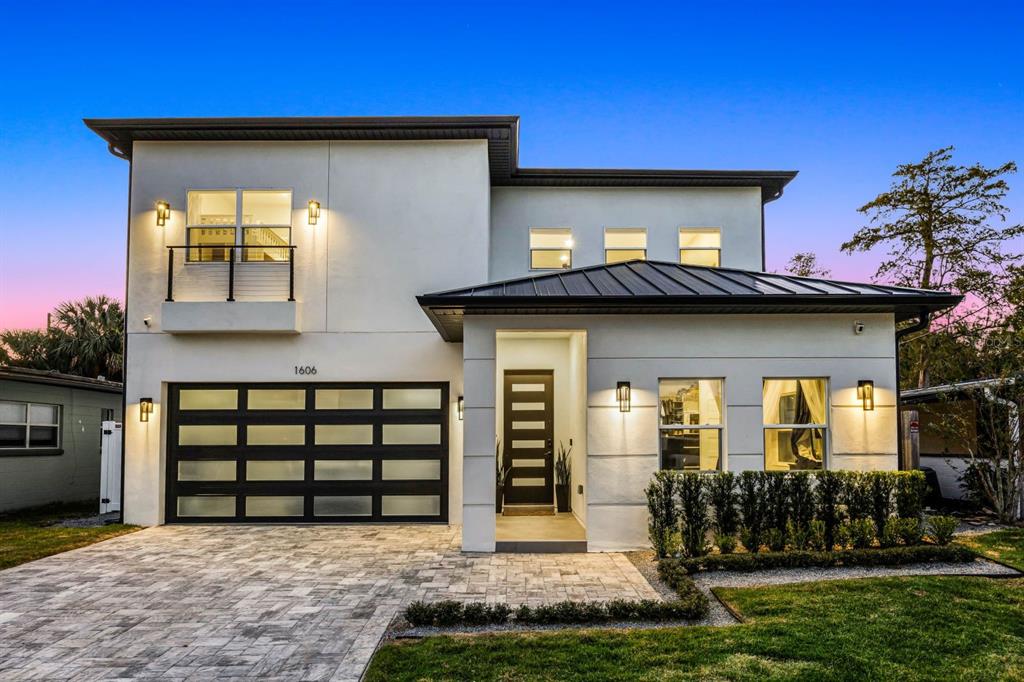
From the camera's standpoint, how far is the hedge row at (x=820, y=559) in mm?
6664

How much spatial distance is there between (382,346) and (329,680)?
6792 millimetres

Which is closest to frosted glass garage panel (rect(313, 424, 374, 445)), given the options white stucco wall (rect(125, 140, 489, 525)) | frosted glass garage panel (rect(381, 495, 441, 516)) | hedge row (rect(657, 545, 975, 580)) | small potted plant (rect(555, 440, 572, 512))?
white stucco wall (rect(125, 140, 489, 525))

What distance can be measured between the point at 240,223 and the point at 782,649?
9.96 metres

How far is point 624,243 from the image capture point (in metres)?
12.3

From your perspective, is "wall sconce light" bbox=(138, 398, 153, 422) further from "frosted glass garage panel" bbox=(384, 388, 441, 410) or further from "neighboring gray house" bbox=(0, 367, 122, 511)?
"frosted glass garage panel" bbox=(384, 388, 441, 410)

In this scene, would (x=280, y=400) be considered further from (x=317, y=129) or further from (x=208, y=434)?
(x=317, y=129)

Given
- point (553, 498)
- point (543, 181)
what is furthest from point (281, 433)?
point (543, 181)

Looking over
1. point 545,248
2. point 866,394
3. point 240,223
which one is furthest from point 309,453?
point 866,394

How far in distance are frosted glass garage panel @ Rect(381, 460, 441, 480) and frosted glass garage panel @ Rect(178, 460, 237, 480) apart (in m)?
2.55

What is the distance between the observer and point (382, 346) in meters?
10.5

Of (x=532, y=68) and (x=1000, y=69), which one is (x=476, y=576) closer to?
(x=532, y=68)

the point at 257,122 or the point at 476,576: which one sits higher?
the point at 257,122

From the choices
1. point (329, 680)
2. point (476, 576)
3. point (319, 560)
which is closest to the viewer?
point (329, 680)

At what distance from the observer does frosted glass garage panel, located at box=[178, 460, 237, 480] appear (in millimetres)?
10438
